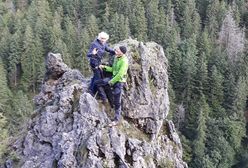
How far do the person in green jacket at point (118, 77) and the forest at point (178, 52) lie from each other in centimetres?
4974

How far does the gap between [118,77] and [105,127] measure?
7.57ft

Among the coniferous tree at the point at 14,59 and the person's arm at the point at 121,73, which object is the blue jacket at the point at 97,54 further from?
the coniferous tree at the point at 14,59

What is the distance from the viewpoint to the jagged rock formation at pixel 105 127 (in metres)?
20.1

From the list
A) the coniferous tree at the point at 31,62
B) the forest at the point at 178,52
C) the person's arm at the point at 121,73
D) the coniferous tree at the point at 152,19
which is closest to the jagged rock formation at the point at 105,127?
the person's arm at the point at 121,73

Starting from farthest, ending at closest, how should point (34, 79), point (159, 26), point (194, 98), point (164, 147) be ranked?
point (159, 26), point (34, 79), point (194, 98), point (164, 147)

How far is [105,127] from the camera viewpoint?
2059cm

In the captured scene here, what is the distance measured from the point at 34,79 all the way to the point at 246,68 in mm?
49638

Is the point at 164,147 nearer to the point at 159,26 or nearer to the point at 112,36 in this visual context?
the point at 112,36

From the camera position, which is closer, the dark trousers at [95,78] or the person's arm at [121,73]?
the person's arm at [121,73]

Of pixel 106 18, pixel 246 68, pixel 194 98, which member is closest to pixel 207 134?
pixel 194 98

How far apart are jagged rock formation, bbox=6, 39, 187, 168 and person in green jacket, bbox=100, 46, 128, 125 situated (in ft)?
2.13

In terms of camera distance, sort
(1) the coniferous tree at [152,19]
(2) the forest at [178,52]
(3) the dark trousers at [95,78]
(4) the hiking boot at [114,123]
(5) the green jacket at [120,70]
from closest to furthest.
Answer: (4) the hiking boot at [114,123]
(5) the green jacket at [120,70]
(3) the dark trousers at [95,78]
(2) the forest at [178,52]
(1) the coniferous tree at [152,19]

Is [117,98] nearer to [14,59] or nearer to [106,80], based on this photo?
[106,80]

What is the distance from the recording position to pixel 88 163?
64.3ft
